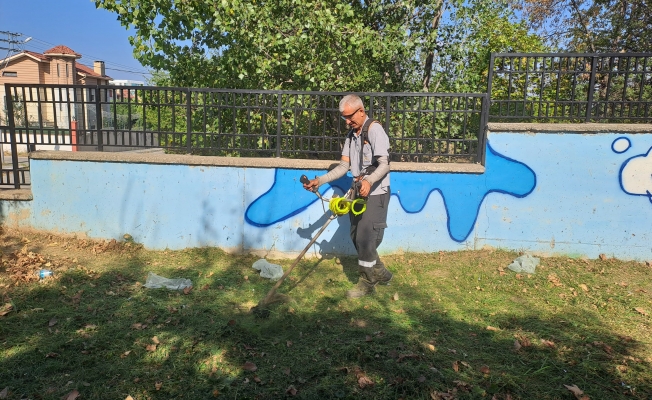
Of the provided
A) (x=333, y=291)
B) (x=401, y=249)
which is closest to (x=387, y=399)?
(x=333, y=291)

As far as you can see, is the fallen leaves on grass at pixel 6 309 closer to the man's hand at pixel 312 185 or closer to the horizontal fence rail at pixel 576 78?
the man's hand at pixel 312 185

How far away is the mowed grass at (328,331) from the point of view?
3.18m

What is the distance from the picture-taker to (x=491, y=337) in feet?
12.8

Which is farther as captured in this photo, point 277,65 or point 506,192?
point 277,65

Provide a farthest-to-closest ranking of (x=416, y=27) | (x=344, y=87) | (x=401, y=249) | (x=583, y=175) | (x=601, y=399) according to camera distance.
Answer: (x=416, y=27), (x=344, y=87), (x=401, y=249), (x=583, y=175), (x=601, y=399)

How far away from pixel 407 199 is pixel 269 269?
6.19 ft

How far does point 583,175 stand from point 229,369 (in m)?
4.57

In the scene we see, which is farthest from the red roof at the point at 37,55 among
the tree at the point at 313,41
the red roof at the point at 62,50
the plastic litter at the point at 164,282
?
the plastic litter at the point at 164,282

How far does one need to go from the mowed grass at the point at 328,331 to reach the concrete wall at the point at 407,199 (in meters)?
0.30

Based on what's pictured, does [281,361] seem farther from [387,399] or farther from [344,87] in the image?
[344,87]

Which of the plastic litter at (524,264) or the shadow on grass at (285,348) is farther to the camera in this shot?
the plastic litter at (524,264)

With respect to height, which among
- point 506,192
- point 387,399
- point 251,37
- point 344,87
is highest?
point 251,37

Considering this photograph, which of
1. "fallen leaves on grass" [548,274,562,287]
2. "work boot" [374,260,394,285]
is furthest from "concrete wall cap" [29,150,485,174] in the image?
"fallen leaves on grass" [548,274,562,287]

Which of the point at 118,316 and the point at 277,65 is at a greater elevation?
the point at 277,65
